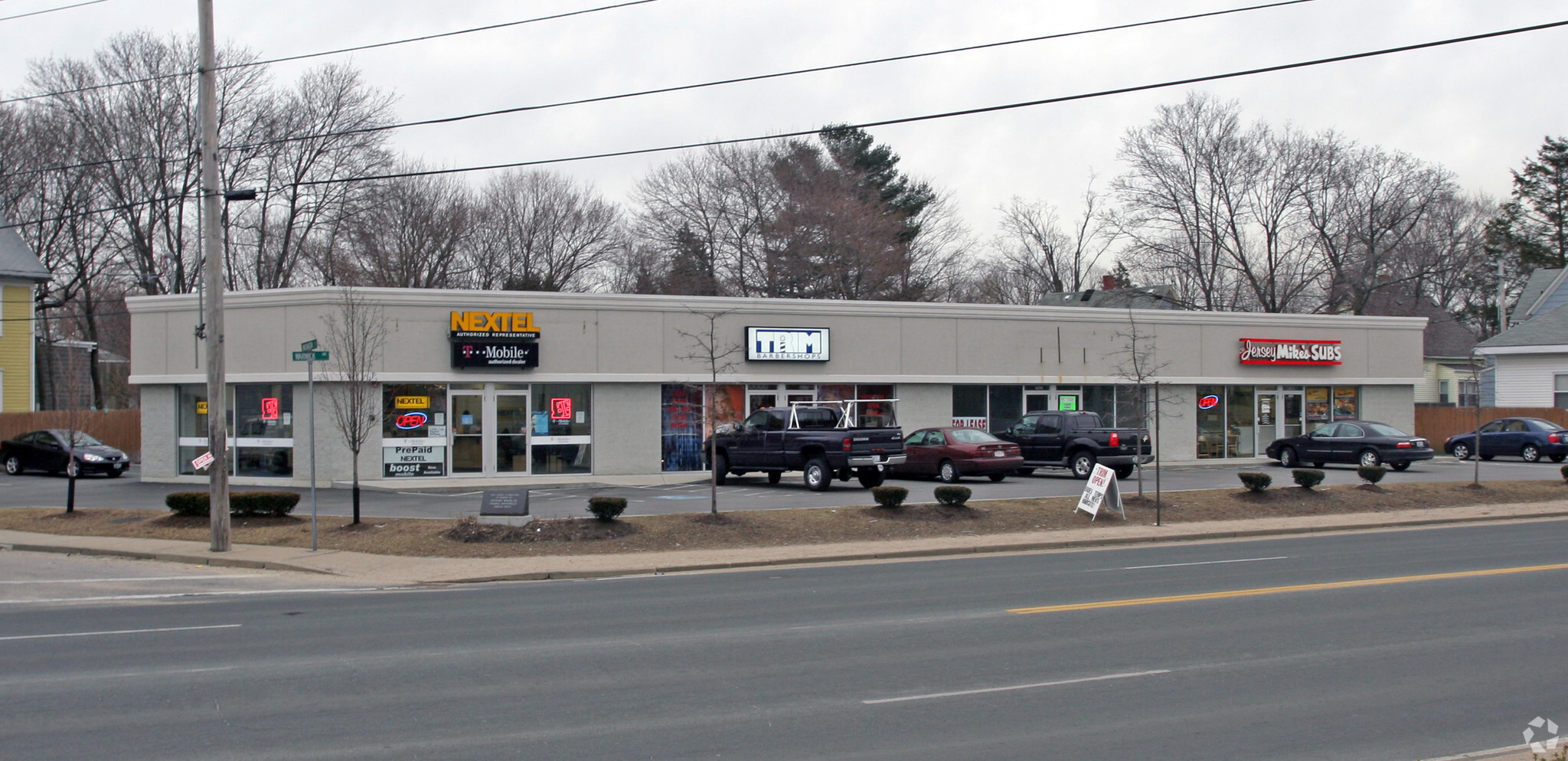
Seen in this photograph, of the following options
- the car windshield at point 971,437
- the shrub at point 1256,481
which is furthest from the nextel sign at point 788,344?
the shrub at point 1256,481

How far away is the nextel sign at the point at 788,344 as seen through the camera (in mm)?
33219

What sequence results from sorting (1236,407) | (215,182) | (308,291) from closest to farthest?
1. (215,182)
2. (308,291)
3. (1236,407)

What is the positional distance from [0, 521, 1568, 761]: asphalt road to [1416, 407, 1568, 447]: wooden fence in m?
35.6

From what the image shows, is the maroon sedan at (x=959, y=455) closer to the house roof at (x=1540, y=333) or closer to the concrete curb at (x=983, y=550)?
the concrete curb at (x=983, y=550)

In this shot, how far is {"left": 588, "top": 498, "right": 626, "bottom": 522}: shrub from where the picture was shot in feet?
63.0

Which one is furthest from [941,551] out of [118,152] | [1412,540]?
[118,152]

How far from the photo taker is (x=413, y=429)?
99.0ft

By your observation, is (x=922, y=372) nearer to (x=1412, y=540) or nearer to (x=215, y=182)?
(x=1412, y=540)

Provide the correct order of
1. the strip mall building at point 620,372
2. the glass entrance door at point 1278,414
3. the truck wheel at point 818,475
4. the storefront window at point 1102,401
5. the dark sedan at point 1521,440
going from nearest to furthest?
1. the truck wheel at point 818,475
2. the strip mall building at point 620,372
3. the storefront window at point 1102,401
4. the dark sedan at point 1521,440
5. the glass entrance door at point 1278,414

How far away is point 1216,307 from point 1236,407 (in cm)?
1990

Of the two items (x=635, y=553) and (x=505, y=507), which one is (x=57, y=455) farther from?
(x=635, y=553)

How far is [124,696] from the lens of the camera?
8.74 metres

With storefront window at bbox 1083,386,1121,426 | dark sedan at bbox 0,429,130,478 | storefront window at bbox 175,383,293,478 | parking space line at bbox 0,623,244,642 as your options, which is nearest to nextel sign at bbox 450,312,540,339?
storefront window at bbox 175,383,293,478

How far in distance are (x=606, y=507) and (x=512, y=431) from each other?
12.6 meters
